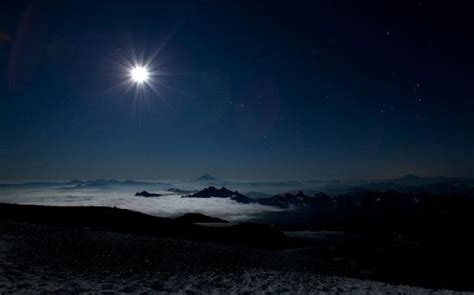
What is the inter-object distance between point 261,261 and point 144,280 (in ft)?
51.6

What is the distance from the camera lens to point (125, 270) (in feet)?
64.8

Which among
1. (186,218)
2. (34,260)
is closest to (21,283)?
(34,260)

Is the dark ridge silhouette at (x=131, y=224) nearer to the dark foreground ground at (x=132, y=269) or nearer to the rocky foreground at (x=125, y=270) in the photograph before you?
the dark foreground ground at (x=132, y=269)

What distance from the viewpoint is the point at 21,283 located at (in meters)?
14.6

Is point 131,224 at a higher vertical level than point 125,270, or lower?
lower

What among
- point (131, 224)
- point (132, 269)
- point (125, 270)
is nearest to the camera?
point (125, 270)

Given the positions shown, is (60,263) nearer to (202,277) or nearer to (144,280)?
(144,280)

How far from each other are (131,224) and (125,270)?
55.5 metres

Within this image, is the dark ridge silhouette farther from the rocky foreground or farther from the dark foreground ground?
the rocky foreground

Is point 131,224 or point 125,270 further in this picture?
point 131,224

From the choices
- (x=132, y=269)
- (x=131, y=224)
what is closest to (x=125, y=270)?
(x=132, y=269)

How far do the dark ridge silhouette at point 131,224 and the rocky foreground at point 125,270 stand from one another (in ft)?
99.2

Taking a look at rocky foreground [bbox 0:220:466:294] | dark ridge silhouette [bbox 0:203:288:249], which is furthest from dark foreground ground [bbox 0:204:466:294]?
dark ridge silhouette [bbox 0:203:288:249]

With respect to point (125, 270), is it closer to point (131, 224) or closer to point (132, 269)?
point (132, 269)
